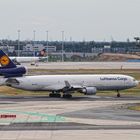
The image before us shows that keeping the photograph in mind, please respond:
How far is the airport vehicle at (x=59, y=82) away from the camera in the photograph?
271 ft

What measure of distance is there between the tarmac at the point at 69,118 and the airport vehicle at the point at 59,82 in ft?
4.69

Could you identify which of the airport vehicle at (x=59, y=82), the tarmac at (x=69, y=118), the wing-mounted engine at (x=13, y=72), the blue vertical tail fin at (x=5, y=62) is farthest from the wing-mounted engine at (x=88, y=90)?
the blue vertical tail fin at (x=5, y=62)

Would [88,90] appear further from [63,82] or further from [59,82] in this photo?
[59,82]

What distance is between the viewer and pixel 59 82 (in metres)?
83.6

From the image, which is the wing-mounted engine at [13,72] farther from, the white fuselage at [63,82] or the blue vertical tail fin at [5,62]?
the blue vertical tail fin at [5,62]

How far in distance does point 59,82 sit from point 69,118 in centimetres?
2713

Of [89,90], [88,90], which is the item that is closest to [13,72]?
[88,90]

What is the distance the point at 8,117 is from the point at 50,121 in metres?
5.27

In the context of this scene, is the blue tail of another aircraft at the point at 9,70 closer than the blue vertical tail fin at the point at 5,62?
Yes

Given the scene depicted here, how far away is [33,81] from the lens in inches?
3265

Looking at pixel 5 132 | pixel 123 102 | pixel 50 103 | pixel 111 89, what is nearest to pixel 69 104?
pixel 50 103

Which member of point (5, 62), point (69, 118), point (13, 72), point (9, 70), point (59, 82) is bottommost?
point (69, 118)

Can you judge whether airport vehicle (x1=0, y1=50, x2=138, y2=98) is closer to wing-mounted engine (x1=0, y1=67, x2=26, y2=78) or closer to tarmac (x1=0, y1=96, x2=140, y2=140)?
wing-mounted engine (x1=0, y1=67, x2=26, y2=78)

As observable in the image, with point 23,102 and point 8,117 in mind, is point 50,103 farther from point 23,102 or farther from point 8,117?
point 8,117
